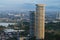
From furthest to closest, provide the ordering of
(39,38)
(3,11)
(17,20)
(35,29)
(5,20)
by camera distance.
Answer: (17,20)
(5,20)
(3,11)
(35,29)
(39,38)

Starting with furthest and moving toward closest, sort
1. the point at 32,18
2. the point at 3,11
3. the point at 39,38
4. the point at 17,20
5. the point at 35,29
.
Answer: the point at 17,20, the point at 3,11, the point at 32,18, the point at 35,29, the point at 39,38

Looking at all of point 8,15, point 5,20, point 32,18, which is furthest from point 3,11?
point 32,18

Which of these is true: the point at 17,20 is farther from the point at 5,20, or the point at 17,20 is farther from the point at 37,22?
the point at 37,22

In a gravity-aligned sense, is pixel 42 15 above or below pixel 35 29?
above

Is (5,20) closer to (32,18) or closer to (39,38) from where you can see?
(32,18)

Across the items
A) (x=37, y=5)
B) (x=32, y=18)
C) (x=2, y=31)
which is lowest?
(x=2, y=31)

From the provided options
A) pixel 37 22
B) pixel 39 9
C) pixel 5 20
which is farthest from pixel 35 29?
pixel 5 20

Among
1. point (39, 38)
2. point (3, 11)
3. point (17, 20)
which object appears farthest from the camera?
point (17, 20)

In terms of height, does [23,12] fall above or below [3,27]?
above

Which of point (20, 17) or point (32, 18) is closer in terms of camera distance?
point (32, 18)
